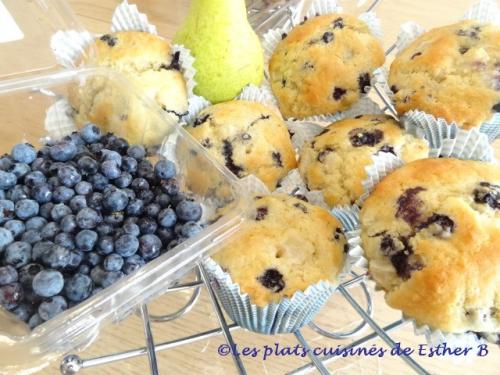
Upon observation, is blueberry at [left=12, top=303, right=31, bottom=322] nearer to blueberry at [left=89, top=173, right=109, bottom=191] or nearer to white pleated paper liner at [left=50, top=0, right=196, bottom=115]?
blueberry at [left=89, top=173, right=109, bottom=191]

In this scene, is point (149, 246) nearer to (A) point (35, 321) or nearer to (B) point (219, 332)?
(A) point (35, 321)

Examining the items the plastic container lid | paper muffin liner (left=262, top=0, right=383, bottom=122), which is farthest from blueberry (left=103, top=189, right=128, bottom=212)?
the plastic container lid

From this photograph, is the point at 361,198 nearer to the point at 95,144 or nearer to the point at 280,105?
the point at 280,105

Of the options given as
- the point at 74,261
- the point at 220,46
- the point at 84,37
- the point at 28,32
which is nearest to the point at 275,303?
the point at 74,261

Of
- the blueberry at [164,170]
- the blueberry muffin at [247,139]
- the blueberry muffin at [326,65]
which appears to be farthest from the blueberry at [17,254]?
the blueberry muffin at [326,65]

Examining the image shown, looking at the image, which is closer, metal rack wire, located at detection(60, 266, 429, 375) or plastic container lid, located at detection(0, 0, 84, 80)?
metal rack wire, located at detection(60, 266, 429, 375)

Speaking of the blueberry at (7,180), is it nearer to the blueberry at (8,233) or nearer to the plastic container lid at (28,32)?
the blueberry at (8,233)

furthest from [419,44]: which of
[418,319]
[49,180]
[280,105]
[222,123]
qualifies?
[49,180]
